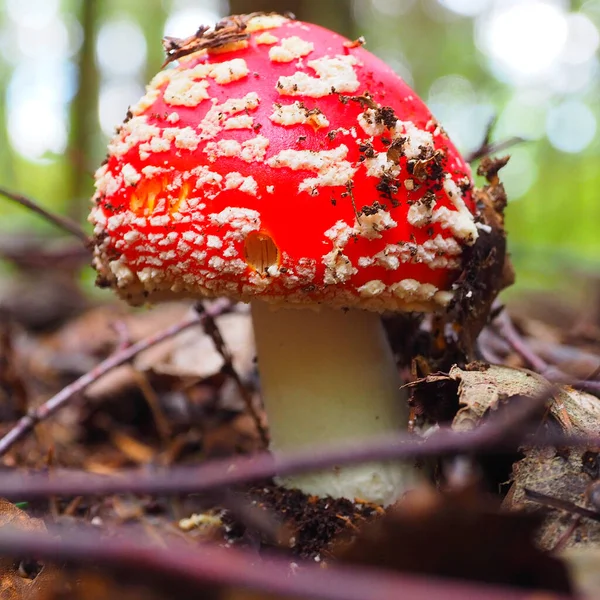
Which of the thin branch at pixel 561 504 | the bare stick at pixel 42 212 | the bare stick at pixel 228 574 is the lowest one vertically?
the thin branch at pixel 561 504

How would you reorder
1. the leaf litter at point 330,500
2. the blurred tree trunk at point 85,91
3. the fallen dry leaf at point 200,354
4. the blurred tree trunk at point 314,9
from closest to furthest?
the leaf litter at point 330,500
the fallen dry leaf at point 200,354
the blurred tree trunk at point 314,9
the blurred tree trunk at point 85,91

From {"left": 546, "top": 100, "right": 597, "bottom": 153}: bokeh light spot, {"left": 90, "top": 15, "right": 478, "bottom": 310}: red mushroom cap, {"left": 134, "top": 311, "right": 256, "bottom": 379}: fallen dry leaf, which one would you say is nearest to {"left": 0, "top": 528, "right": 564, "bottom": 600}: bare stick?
{"left": 90, "top": 15, "right": 478, "bottom": 310}: red mushroom cap

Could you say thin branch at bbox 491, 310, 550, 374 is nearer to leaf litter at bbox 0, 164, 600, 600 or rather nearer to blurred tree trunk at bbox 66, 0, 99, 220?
leaf litter at bbox 0, 164, 600, 600

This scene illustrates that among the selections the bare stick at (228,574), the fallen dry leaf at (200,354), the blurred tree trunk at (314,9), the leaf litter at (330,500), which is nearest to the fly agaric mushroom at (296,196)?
the leaf litter at (330,500)

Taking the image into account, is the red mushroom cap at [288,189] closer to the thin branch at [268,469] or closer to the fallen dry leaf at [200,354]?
the thin branch at [268,469]

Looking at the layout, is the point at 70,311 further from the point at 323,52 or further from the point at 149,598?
the point at 149,598

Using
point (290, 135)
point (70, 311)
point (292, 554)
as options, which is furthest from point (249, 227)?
point (70, 311)
